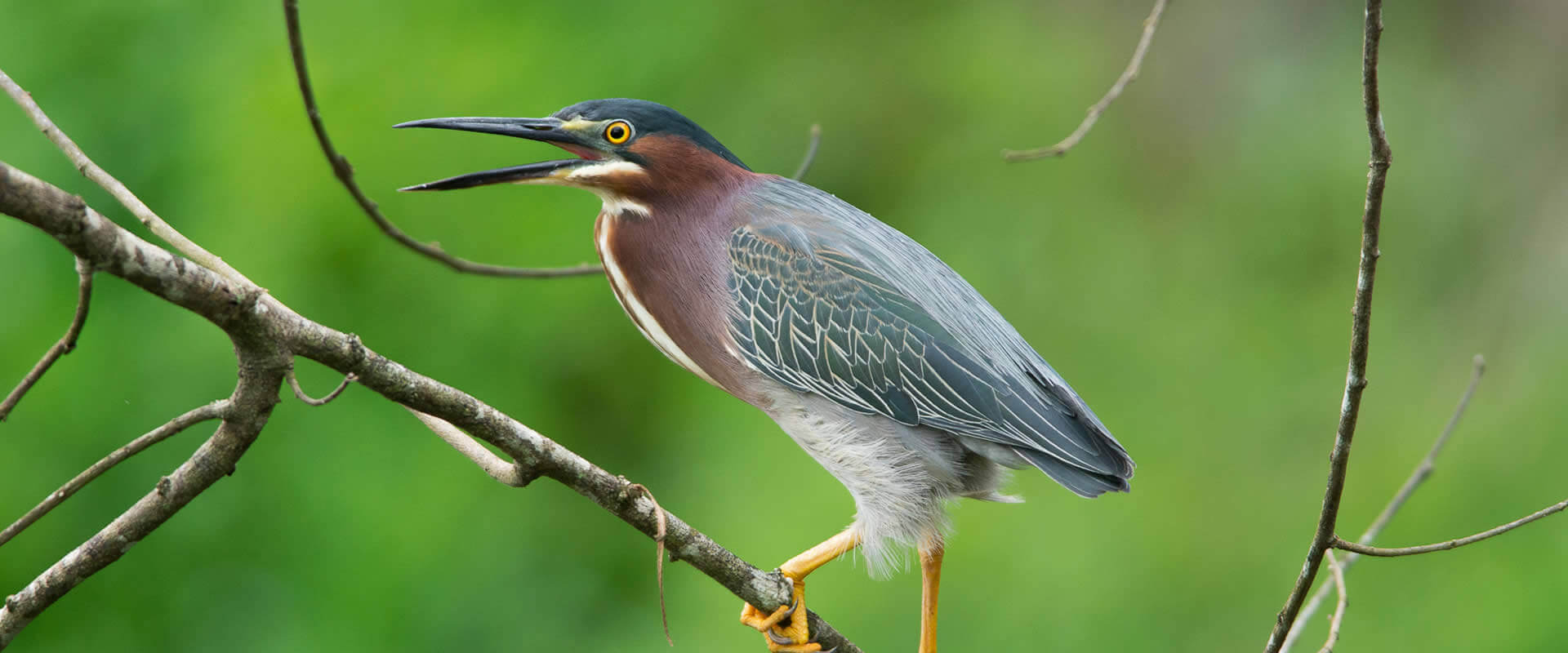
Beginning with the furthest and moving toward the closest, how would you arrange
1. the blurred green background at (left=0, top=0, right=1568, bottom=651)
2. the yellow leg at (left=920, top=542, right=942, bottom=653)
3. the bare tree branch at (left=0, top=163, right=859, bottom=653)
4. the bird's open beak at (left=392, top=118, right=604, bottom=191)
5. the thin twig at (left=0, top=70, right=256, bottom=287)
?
the blurred green background at (left=0, top=0, right=1568, bottom=651)
the yellow leg at (left=920, top=542, right=942, bottom=653)
the bird's open beak at (left=392, top=118, right=604, bottom=191)
the thin twig at (left=0, top=70, right=256, bottom=287)
the bare tree branch at (left=0, top=163, right=859, bottom=653)

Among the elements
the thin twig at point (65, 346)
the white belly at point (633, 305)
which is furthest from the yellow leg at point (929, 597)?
the thin twig at point (65, 346)

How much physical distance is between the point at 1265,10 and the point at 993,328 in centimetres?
267

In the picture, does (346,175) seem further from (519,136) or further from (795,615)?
(795,615)

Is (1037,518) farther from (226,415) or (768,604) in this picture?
(226,415)

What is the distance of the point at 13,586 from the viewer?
369 cm

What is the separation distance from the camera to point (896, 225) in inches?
169

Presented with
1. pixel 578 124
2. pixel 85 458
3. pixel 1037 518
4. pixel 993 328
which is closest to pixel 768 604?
pixel 993 328

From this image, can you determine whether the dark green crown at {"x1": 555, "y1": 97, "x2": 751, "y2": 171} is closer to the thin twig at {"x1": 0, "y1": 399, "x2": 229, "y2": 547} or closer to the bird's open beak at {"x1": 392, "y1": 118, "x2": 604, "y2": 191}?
the bird's open beak at {"x1": 392, "y1": 118, "x2": 604, "y2": 191}

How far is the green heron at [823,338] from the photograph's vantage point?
2.17 m

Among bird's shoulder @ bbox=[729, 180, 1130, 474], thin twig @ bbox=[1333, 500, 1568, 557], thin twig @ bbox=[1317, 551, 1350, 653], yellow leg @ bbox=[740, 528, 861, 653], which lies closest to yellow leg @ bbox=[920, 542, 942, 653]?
yellow leg @ bbox=[740, 528, 861, 653]

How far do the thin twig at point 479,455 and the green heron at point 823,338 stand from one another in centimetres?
49

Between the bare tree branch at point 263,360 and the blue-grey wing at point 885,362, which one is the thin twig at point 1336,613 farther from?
the bare tree branch at point 263,360

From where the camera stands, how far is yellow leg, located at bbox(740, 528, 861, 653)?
7.01ft

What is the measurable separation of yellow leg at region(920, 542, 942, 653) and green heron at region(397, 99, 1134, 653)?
73 millimetres
